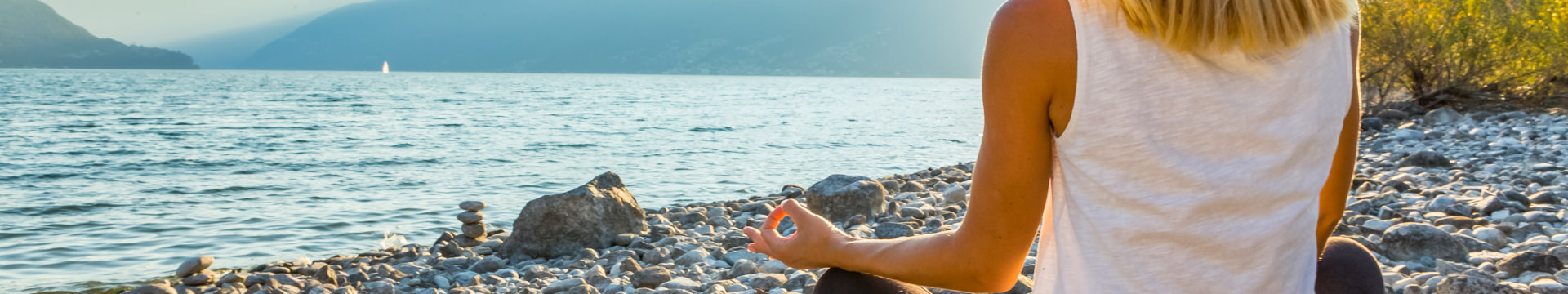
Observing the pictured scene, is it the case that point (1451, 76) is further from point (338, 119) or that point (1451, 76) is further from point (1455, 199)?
point (338, 119)

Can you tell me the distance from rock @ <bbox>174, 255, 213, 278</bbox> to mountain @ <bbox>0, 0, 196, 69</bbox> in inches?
6920

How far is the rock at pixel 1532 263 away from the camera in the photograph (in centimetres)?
372

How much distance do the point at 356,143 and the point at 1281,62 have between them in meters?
21.1

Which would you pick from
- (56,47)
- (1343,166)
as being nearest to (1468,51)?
(1343,166)

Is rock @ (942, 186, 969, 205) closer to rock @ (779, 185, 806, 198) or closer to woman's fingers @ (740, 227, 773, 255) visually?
rock @ (779, 185, 806, 198)

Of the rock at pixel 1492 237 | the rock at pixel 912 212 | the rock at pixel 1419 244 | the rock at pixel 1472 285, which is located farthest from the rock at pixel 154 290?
the rock at pixel 1492 237

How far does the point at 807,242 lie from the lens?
163 centimetres

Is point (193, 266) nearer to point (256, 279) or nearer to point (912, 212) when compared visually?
point (256, 279)

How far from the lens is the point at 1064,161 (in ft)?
4.13

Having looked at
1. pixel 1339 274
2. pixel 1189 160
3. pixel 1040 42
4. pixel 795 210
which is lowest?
pixel 1339 274

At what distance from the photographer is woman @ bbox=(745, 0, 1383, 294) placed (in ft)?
3.83

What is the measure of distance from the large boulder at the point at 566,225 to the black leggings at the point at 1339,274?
507 centimetres

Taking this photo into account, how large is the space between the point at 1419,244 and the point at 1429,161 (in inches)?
174

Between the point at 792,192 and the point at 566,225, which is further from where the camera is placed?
the point at 792,192
